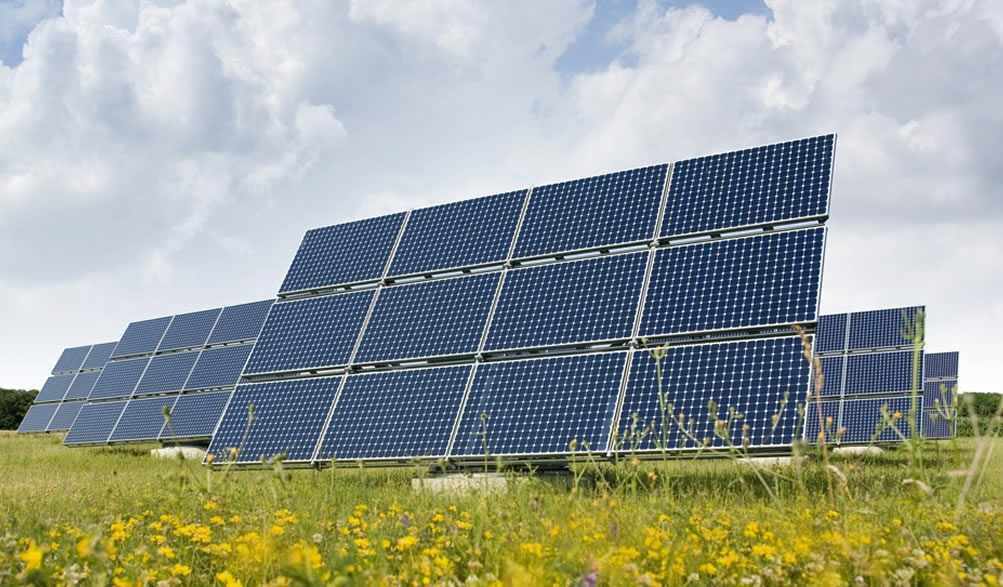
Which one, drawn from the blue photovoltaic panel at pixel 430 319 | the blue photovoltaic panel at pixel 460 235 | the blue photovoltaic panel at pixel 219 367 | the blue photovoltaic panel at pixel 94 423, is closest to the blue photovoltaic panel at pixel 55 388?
the blue photovoltaic panel at pixel 94 423

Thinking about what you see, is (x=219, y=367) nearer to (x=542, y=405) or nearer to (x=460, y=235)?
(x=460, y=235)

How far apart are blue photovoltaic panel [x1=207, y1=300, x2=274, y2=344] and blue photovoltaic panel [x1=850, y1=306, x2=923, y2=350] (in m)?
18.4

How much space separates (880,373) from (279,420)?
17.8m

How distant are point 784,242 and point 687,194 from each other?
5.97 ft

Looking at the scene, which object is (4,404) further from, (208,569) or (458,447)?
(208,569)

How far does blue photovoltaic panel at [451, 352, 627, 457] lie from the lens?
10.1 metres

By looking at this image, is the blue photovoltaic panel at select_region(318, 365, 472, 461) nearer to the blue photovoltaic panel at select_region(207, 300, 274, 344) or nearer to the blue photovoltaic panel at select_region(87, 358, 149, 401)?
the blue photovoltaic panel at select_region(207, 300, 274, 344)

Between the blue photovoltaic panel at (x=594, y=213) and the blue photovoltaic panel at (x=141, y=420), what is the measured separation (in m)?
15.1

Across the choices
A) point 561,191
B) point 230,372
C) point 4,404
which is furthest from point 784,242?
point 4,404

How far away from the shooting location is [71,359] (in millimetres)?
36969

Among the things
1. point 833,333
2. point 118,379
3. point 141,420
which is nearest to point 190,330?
point 118,379

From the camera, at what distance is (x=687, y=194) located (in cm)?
1198

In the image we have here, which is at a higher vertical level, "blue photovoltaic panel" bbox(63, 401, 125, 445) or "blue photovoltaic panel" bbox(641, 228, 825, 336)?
"blue photovoltaic panel" bbox(641, 228, 825, 336)

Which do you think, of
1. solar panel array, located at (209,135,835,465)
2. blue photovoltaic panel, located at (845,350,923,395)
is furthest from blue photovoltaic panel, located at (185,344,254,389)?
blue photovoltaic panel, located at (845,350,923,395)
